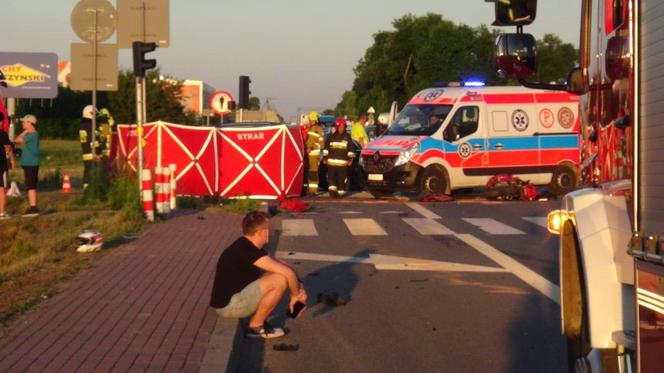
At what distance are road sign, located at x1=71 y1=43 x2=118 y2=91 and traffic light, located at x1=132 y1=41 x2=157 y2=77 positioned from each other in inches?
122

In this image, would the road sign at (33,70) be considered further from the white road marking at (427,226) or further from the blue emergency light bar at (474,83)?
the white road marking at (427,226)

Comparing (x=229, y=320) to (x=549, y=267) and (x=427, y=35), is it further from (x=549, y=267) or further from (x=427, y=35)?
(x=427, y=35)

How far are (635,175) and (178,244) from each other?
1129 centimetres

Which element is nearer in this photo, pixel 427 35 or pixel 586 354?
pixel 586 354

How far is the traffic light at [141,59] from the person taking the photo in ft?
62.0

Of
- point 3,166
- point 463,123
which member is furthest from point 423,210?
point 3,166

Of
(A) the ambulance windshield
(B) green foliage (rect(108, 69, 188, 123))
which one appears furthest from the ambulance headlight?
(B) green foliage (rect(108, 69, 188, 123))

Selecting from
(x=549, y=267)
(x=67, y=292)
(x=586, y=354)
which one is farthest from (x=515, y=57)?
(x=549, y=267)

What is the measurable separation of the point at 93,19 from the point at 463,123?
29.0 feet

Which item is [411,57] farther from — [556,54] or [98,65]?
[556,54]

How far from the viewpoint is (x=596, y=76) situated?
6.45 metres

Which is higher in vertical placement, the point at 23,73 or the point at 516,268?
the point at 23,73

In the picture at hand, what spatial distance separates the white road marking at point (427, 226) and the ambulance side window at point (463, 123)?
511 cm

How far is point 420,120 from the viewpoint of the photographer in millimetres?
26484
